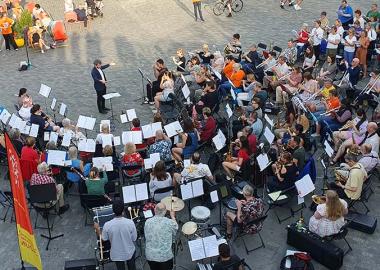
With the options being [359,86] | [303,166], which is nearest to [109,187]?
[303,166]

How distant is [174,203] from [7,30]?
44.7 feet

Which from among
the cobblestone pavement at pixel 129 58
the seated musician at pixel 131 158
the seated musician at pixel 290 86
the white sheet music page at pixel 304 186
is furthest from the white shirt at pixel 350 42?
the seated musician at pixel 131 158

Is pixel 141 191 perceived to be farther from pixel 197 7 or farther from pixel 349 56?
pixel 197 7

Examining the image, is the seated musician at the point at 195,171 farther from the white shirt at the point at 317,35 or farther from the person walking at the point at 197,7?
the person walking at the point at 197,7

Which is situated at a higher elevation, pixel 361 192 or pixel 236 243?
pixel 361 192

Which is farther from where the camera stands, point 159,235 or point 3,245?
point 3,245

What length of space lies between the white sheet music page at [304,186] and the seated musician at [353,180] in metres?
0.85

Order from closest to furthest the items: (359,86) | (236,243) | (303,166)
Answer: (236,243), (303,166), (359,86)

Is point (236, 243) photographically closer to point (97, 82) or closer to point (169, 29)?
point (97, 82)

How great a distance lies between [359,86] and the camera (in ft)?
51.6

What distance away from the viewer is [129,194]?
30.8ft

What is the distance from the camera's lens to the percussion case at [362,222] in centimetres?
967

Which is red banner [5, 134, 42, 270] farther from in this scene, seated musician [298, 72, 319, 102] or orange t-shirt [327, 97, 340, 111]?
seated musician [298, 72, 319, 102]

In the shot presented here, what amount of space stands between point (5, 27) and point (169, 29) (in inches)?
261
